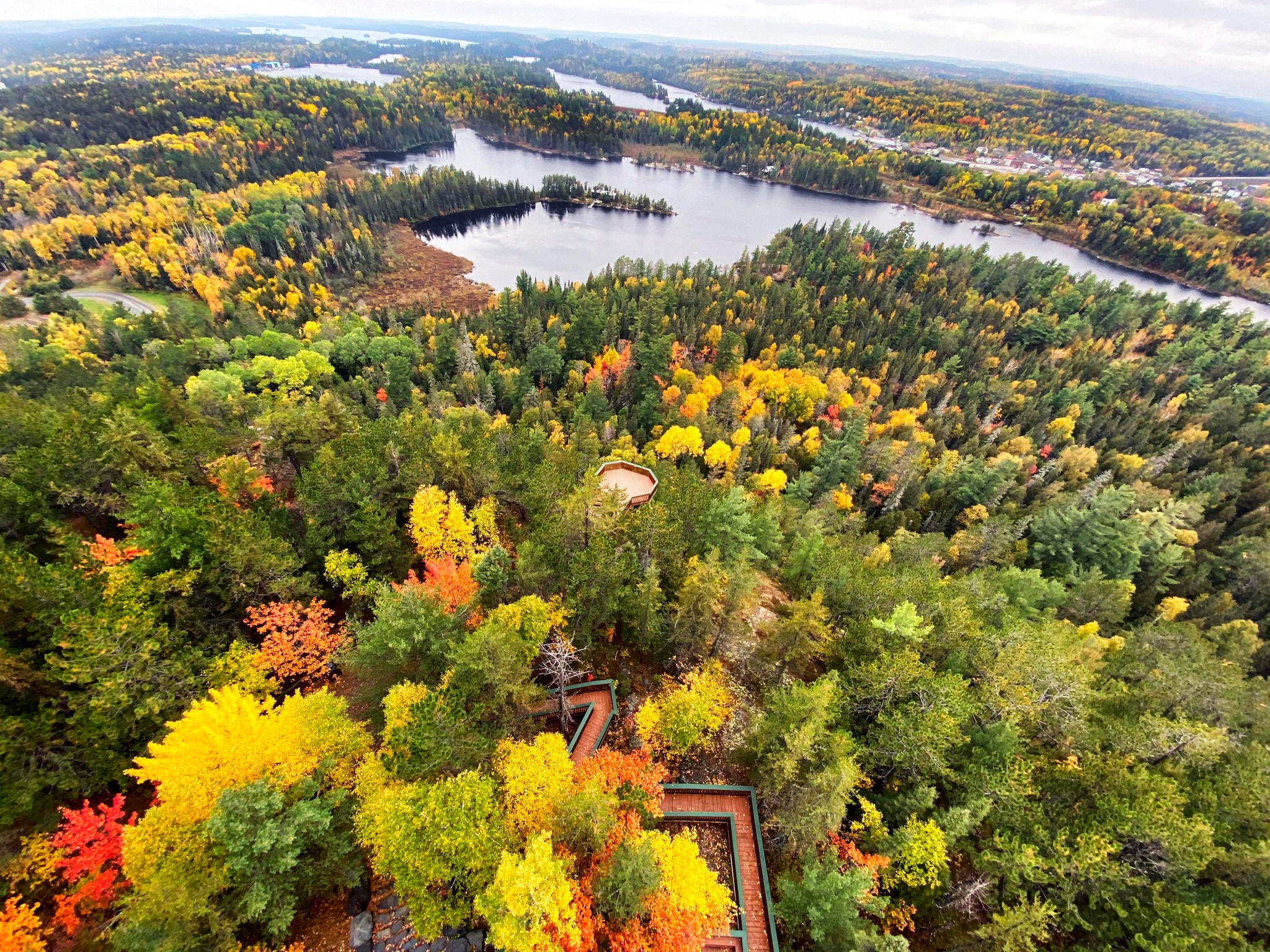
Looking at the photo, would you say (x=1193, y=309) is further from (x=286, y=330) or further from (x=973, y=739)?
(x=286, y=330)

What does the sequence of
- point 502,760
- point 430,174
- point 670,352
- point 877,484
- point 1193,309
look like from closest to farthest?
point 502,760 < point 877,484 < point 670,352 < point 1193,309 < point 430,174

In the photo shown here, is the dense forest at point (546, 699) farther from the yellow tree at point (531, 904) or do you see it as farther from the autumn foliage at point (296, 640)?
the autumn foliage at point (296, 640)

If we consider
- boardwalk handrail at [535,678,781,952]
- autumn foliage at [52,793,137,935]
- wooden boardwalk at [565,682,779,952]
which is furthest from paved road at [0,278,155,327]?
wooden boardwalk at [565,682,779,952]

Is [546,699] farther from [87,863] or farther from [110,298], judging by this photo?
[110,298]

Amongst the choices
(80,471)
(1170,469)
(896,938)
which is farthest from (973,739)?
(1170,469)

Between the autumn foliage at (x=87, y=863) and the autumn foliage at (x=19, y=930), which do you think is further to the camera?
the autumn foliage at (x=87, y=863)

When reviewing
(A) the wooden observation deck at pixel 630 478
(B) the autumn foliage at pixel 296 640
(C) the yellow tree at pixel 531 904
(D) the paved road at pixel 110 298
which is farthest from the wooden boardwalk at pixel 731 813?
(D) the paved road at pixel 110 298
